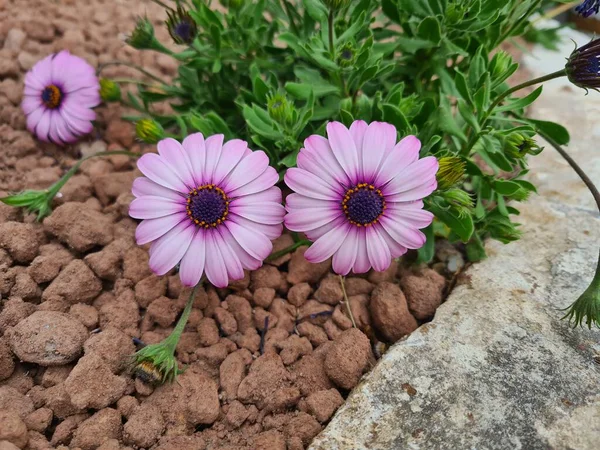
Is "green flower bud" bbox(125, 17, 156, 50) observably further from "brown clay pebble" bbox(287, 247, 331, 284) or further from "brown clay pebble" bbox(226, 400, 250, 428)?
"brown clay pebble" bbox(226, 400, 250, 428)

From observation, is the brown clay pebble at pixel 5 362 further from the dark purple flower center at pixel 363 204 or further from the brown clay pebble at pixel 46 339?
the dark purple flower center at pixel 363 204

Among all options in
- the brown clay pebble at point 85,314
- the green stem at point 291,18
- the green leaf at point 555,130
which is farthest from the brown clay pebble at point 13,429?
the green leaf at point 555,130

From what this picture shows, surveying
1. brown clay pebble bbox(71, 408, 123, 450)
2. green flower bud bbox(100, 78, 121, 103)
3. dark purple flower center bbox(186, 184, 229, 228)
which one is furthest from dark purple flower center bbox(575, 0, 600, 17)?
brown clay pebble bbox(71, 408, 123, 450)

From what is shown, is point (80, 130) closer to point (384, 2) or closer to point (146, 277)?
point (146, 277)

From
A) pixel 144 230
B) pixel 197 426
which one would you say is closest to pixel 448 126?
pixel 144 230

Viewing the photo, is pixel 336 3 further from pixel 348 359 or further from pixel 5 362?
pixel 5 362

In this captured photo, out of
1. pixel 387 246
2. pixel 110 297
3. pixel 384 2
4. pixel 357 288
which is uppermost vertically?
pixel 384 2

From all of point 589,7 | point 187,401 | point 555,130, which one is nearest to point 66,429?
point 187,401
